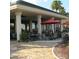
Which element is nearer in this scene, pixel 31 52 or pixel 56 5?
pixel 31 52

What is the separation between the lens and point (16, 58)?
855cm

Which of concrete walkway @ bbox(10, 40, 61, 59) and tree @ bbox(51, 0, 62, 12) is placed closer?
concrete walkway @ bbox(10, 40, 61, 59)

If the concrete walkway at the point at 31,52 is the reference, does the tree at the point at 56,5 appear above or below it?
above

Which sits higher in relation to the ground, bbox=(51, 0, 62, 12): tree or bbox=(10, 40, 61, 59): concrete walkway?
bbox=(51, 0, 62, 12): tree

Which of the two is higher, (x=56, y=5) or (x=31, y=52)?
(x=56, y=5)

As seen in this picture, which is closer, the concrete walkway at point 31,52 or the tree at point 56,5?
the concrete walkway at point 31,52
